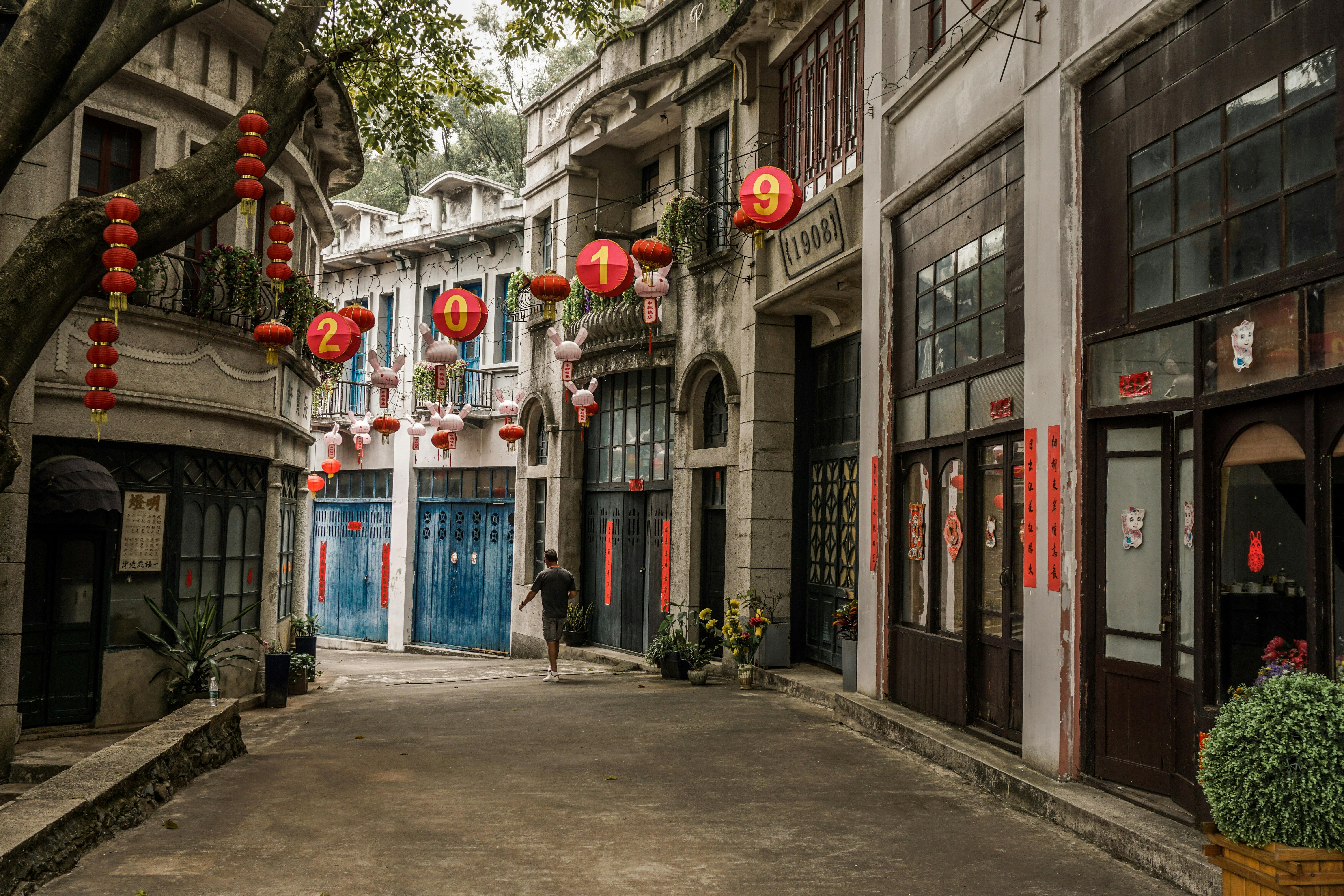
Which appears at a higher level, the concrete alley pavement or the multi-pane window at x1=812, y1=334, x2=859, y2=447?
the multi-pane window at x1=812, y1=334, x2=859, y2=447

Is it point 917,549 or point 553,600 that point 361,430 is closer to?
point 553,600

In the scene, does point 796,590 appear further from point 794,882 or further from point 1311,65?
point 1311,65

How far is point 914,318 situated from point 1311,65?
533cm

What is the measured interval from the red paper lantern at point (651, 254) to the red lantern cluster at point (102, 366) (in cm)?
546

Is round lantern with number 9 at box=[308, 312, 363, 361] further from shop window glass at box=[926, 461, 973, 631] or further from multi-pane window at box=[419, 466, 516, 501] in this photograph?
multi-pane window at box=[419, 466, 516, 501]

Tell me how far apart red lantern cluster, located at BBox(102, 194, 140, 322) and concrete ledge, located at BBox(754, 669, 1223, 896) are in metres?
6.99

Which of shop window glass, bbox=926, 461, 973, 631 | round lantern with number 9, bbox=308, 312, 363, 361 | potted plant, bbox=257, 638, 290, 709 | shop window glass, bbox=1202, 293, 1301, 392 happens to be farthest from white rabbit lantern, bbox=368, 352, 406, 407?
shop window glass, bbox=1202, 293, 1301, 392

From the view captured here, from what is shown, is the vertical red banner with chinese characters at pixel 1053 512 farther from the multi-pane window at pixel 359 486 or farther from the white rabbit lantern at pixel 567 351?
the multi-pane window at pixel 359 486

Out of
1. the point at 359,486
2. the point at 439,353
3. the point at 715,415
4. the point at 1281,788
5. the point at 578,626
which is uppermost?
the point at 439,353

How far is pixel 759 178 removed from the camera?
433 inches

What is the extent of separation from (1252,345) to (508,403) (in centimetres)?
1554

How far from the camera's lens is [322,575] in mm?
26125

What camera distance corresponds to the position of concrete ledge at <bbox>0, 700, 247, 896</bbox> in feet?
18.8

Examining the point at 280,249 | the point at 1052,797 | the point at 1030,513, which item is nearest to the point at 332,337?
the point at 280,249
